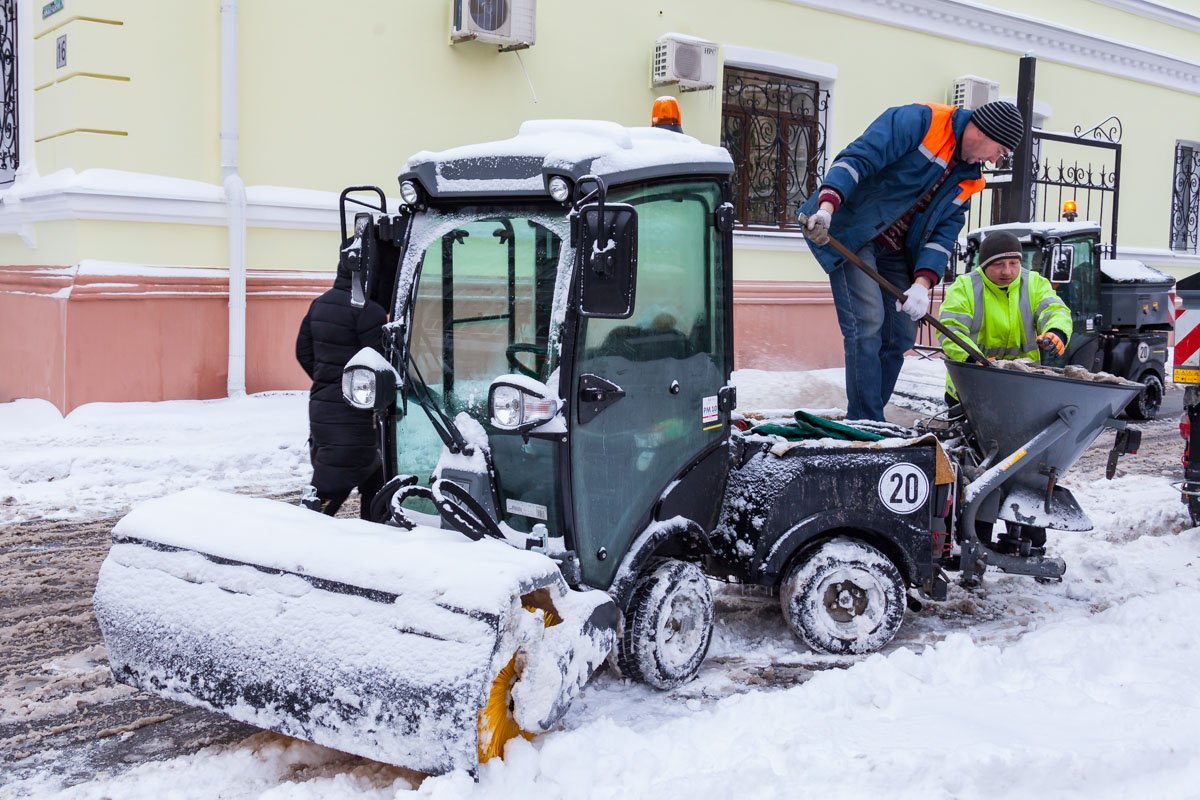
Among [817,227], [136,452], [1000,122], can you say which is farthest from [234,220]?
[1000,122]

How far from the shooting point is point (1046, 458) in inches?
198

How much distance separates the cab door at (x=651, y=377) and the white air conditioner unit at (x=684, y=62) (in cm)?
812

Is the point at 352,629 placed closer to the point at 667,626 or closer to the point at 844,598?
the point at 667,626

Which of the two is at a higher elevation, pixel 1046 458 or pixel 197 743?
pixel 1046 458

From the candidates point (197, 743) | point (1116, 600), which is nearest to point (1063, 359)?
point (1116, 600)

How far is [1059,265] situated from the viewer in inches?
457

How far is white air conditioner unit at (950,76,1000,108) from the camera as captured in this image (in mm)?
14688

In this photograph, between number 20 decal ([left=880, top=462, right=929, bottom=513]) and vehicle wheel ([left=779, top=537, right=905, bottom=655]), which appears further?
number 20 decal ([left=880, top=462, right=929, bottom=513])

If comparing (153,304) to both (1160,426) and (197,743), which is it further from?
(1160,426)

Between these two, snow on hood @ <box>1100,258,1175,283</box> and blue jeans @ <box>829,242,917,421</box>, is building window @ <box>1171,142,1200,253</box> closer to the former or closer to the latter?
snow on hood @ <box>1100,258,1175,283</box>

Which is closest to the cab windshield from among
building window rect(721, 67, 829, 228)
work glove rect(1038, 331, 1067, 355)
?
work glove rect(1038, 331, 1067, 355)

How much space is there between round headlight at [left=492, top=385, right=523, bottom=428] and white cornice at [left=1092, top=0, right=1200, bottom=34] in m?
15.8

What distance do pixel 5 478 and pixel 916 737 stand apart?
615 centimetres

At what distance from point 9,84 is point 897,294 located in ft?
27.7
